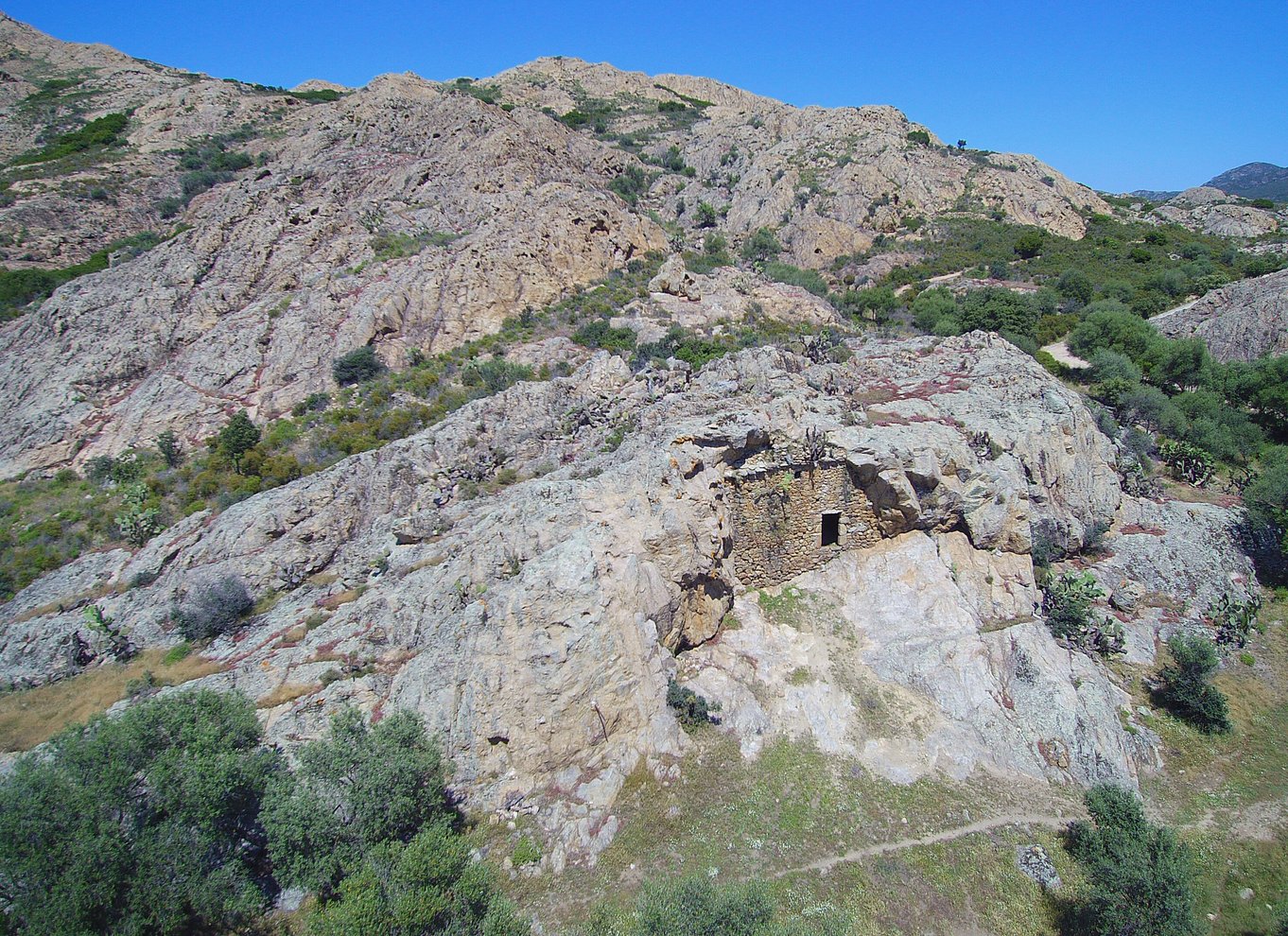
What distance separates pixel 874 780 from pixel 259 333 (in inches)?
1431

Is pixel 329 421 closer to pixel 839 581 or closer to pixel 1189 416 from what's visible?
pixel 839 581

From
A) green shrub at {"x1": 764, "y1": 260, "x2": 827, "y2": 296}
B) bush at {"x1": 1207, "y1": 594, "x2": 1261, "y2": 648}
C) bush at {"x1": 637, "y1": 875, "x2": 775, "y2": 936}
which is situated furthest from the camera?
green shrub at {"x1": 764, "y1": 260, "x2": 827, "y2": 296}

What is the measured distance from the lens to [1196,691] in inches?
640

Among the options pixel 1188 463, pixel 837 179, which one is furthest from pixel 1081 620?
pixel 837 179

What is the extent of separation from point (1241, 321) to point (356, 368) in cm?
5190

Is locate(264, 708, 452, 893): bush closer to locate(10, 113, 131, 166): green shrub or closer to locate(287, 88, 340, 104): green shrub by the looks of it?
locate(10, 113, 131, 166): green shrub

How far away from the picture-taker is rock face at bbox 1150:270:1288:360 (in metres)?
34.4

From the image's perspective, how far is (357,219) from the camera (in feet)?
127

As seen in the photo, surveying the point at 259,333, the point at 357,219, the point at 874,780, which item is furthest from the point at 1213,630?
the point at 357,219

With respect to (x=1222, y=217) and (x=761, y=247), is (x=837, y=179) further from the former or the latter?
(x=1222, y=217)

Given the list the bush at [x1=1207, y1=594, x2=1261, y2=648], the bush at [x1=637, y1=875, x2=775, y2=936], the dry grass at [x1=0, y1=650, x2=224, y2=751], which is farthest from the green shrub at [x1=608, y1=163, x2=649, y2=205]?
the bush at [x1=637, y1=875, x2=775, y2=936]

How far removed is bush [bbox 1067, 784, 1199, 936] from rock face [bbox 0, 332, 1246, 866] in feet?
6.29

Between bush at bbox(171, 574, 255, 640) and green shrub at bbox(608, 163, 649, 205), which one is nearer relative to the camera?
→ bush at bbox(171, 574, 255, 640)

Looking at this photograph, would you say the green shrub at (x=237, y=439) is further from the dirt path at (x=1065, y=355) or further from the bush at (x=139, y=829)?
the dirt path at (x=1065, y=355)
